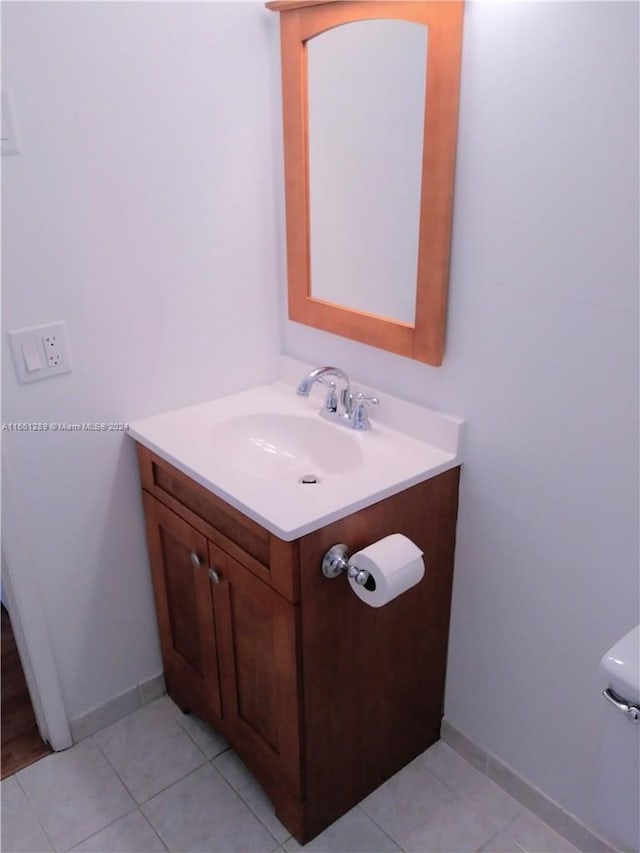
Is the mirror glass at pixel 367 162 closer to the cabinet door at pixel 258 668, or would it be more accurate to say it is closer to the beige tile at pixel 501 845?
the cabinet door at pixel 258 668

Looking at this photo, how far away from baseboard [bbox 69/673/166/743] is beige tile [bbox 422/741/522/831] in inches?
30.9

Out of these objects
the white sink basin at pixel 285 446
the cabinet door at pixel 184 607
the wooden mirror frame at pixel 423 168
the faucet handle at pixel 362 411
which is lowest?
the cabinet door at pixel 184 607

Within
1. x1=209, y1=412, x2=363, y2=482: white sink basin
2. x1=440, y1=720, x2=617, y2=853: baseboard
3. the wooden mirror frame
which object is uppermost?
the wooden mirror frame

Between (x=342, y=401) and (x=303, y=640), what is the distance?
586mm

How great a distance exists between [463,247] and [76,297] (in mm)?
A: 850

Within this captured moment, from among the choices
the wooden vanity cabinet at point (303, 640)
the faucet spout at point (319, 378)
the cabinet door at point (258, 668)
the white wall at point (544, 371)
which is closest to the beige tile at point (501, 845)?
the white wall at point (544, 371)

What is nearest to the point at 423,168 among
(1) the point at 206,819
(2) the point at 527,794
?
(2) the point at 527,794

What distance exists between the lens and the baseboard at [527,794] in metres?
1.58

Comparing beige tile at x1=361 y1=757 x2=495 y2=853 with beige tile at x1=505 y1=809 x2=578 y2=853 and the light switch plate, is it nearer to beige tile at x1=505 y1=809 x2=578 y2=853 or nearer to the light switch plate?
beige tile at x1=505 y1=809 x2=578 y2=853

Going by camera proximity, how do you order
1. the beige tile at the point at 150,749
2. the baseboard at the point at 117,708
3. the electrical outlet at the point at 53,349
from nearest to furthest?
the electrical outlet at the point at 53,349, the beige tile at the point at 150,749, the baseboard at the point at 117,708

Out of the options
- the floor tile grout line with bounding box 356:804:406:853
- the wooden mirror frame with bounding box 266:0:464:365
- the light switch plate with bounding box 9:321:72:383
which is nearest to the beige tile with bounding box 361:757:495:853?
the floor tile grout line with bounding box 356:804:406:853

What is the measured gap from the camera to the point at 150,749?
74.1 inches

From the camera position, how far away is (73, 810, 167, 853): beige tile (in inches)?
63.7

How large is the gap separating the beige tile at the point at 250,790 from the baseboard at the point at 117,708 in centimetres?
30
